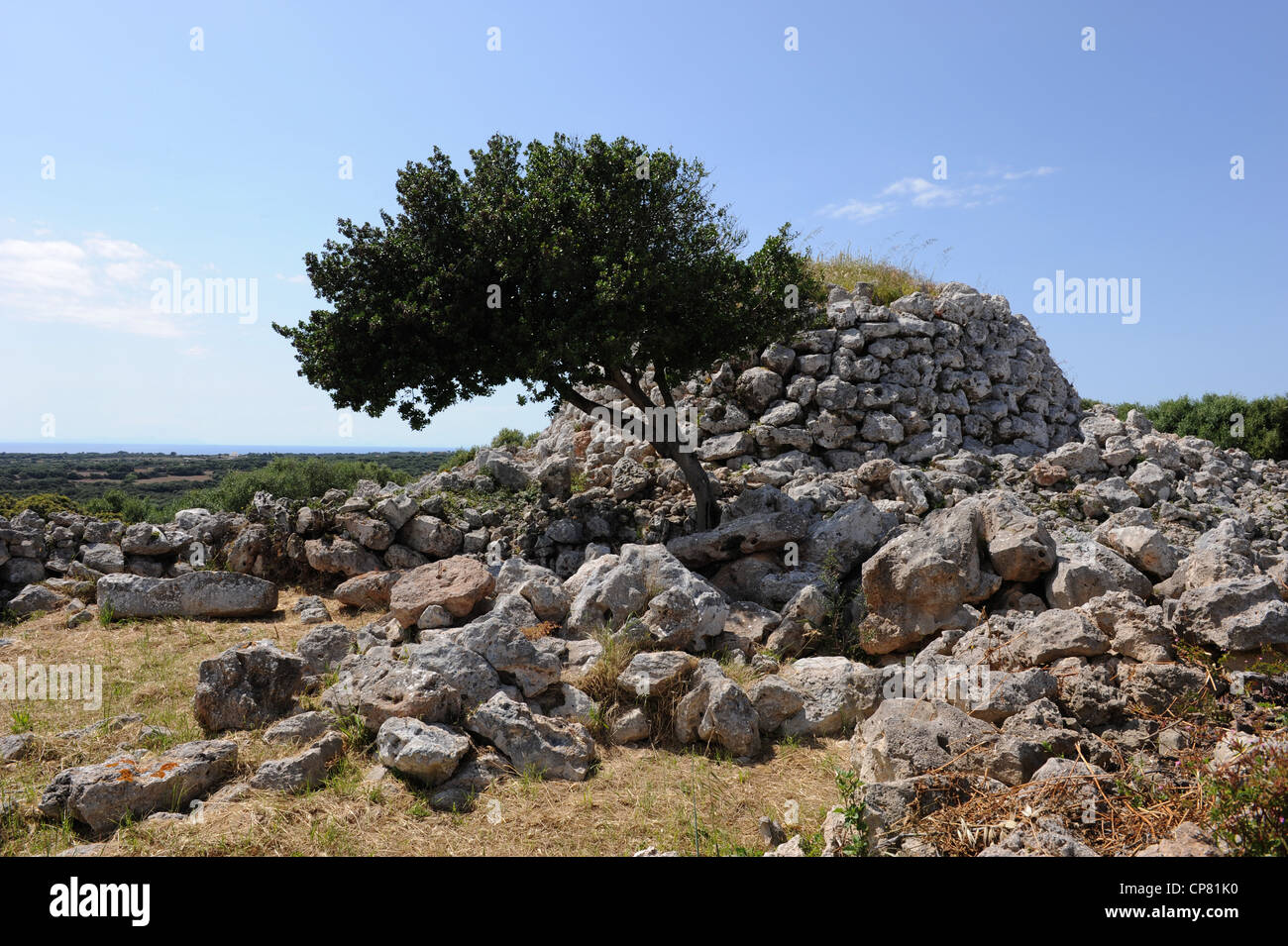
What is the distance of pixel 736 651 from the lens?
27.0 feet

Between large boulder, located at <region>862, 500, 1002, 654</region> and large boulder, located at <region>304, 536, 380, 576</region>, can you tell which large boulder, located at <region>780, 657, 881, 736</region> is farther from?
large boulder, located at <region>304, 536, 380, 576</region>

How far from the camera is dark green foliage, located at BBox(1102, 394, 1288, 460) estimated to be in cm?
2006

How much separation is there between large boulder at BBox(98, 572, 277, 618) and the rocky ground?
0.04 m

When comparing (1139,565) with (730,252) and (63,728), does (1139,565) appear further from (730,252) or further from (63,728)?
(63,728)

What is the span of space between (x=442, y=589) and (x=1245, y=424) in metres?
22.5

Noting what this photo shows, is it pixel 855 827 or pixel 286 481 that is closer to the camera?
pixel 855 827

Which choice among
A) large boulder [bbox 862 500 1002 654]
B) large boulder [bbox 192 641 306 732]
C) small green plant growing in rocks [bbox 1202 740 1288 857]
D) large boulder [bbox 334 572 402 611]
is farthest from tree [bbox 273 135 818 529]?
small green plant growing in rocks [bbox 1202 740 1288 857]

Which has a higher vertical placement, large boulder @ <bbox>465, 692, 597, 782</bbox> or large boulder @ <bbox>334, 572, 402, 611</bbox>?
large boulder @ <bbox>334, 572, 402, 611</bbox>

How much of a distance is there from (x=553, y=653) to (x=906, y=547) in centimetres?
416

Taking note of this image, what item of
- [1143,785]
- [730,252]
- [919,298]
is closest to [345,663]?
[1143,785]

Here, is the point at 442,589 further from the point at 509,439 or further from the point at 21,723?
the point at 509,439

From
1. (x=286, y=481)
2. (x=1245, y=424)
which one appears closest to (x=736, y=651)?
(x=286, y=481)

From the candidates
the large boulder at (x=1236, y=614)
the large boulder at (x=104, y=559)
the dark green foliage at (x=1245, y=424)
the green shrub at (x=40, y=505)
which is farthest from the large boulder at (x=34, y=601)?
the dark green foliage at (x=1245, y=424)
